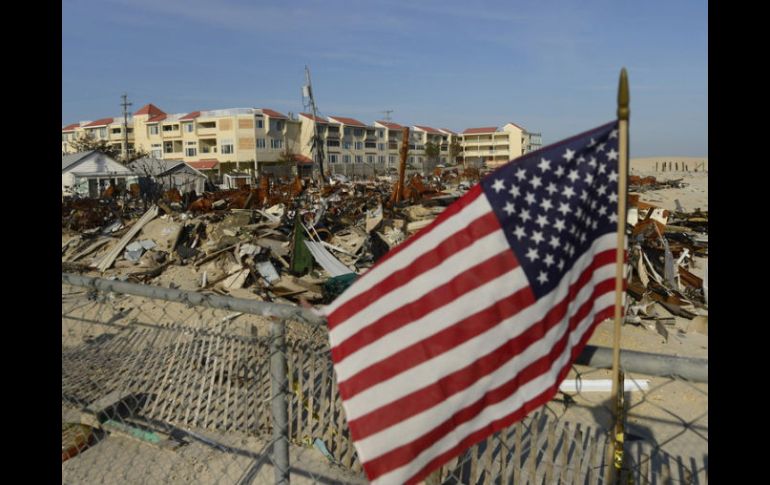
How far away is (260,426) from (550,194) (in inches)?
147

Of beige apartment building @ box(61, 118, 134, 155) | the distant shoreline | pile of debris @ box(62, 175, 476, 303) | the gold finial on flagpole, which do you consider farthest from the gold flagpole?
the distant shoreline

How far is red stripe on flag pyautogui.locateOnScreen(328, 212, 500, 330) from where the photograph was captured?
186 cm

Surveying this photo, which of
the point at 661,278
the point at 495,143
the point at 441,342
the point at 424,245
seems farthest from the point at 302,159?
the point at 441,342

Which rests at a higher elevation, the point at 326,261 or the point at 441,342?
the point at 441,342

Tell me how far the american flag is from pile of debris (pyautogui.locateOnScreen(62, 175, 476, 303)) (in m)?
6.88

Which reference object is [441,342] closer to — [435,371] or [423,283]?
[435,371]

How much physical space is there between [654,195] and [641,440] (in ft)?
102

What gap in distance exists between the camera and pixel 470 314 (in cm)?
184

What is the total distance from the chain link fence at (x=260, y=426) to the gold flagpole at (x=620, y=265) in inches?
29.0

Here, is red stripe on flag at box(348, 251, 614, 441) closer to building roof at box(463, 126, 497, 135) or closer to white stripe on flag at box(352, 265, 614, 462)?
white stripe on flag at box(352, 265, 614, 462)

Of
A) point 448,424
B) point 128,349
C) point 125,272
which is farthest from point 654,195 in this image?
point 448,424

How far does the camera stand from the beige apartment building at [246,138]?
227 ft
